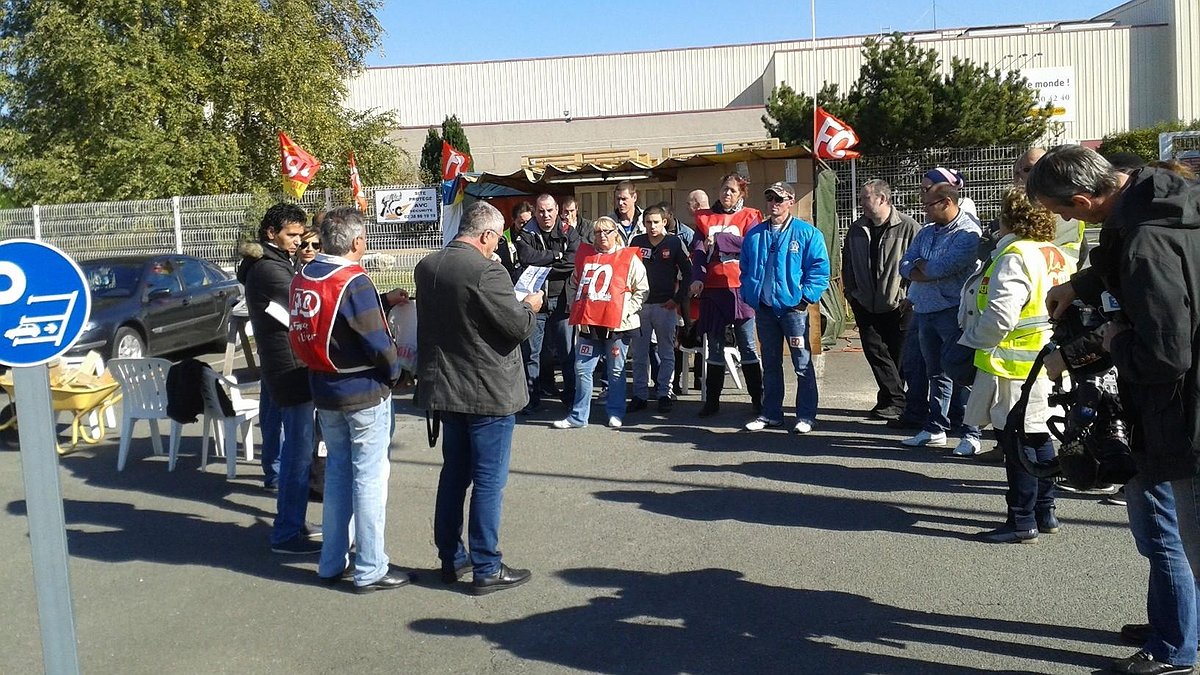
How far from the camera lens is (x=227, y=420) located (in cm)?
786

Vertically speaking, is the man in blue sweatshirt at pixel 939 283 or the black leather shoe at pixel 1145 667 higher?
the man in blue sweatshirt at pixel 939 283

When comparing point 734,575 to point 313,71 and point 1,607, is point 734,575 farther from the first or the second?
point 313,71

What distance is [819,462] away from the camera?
768cm

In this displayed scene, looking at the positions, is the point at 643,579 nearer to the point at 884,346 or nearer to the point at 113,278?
the point at 884,346

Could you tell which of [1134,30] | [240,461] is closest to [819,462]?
[240,461]

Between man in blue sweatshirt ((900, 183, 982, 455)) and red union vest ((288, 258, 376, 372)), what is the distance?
14.1 feet

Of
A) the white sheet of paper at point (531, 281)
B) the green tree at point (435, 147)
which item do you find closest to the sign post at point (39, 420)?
the white sheet of paper at point (531, 281)

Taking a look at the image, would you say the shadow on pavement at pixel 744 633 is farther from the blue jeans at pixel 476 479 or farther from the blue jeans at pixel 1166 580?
the blue jeans at pixel 476 479

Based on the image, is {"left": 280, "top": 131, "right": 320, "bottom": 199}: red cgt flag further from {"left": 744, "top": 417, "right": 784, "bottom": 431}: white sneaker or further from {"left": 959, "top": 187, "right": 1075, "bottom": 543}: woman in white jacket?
{"left": 959, "top": 187, "right": 1075, "bottom": 543}: woman in white jacket

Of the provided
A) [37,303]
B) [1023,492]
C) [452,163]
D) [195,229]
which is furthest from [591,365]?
[195,229]

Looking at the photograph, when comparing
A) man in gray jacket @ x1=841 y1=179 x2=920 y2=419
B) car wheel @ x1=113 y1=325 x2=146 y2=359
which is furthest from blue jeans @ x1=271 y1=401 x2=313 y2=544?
car wheel @ x1=113 y1=325 x2=146 y2=359

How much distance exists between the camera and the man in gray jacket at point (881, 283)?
891 centimetres

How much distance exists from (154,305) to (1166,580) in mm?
12615

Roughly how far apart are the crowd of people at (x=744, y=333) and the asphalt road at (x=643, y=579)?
29cm
